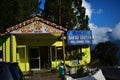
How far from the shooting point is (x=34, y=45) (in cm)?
3391

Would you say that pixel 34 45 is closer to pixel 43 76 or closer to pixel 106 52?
pixel 43 76

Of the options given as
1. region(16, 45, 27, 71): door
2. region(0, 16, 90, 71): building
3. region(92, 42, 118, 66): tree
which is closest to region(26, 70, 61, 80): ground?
region(0, 16, 90, 71): building

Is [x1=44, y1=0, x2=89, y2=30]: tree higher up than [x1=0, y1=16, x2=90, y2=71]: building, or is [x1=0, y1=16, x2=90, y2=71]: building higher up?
[x1=44, y1=0, x2=89, y2=30]: tree

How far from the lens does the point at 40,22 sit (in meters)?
28.2

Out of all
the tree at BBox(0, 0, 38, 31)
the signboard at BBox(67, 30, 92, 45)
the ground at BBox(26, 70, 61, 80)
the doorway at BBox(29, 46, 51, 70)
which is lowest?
the ground at BBox(26, 70, 61, 80)

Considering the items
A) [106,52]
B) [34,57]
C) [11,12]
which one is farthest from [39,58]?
[106,52]

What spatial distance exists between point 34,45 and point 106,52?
770 inches

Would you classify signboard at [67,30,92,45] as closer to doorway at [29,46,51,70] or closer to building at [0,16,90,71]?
building at [0,16,90,71]

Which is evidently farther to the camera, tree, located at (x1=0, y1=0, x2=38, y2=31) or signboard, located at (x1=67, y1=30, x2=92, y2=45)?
tree, located at (x1=0, y1=0, x2=38, y2=31)

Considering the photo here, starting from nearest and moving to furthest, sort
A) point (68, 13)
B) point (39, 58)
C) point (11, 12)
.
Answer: point (39, 58)
point (11, 12)
point (68, 13)

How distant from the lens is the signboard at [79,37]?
1246 inches

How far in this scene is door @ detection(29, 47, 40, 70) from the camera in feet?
111

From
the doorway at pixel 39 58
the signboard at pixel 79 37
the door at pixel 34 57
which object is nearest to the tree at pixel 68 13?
the doorway at pixel 39 58

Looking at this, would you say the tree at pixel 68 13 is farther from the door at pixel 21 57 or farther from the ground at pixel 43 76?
the ground at pixel 43 76
